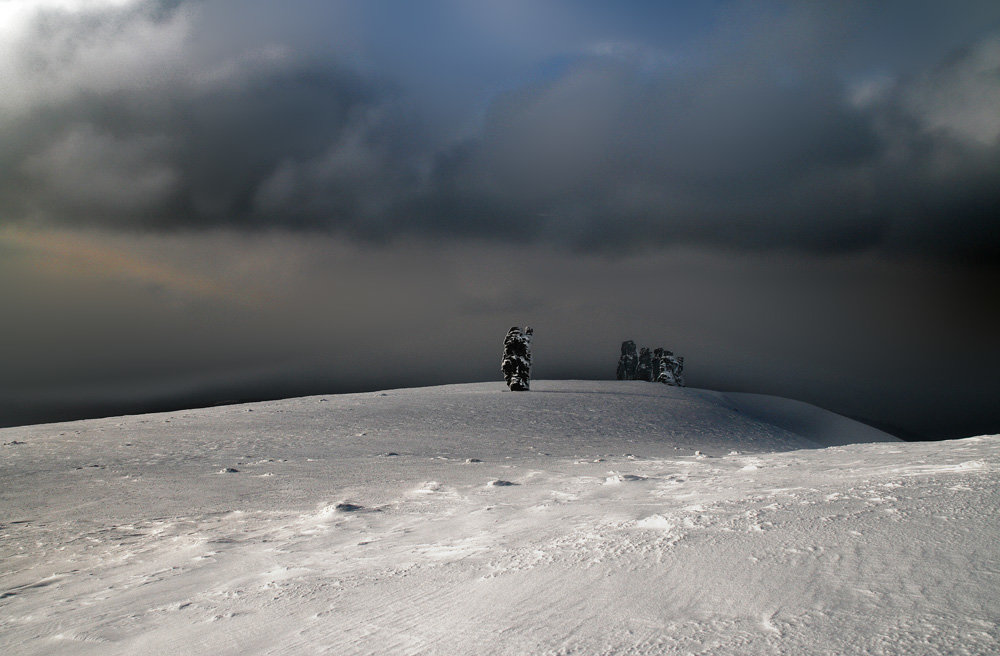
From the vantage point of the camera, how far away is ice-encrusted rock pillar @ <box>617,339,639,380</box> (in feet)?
171

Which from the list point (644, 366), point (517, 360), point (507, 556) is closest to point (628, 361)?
point (644, 366)

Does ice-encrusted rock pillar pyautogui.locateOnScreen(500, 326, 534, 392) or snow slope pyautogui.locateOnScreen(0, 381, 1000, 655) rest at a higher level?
ice-encrusted rock pillar pyautogui.locateOnScreen(500, 326, 534, 392)

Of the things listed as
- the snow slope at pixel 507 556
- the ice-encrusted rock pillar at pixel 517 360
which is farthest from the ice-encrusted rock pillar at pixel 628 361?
the snow slope at pixel 507 556

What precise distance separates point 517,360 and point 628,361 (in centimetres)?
2462

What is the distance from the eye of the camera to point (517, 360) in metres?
30.5

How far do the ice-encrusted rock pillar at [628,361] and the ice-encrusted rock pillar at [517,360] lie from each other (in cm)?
2362

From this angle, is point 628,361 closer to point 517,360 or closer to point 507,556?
point 517,360

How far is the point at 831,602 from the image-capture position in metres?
3.30

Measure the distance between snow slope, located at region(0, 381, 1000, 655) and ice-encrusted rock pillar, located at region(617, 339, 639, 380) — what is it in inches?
1628

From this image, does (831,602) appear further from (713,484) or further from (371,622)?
(713,484)

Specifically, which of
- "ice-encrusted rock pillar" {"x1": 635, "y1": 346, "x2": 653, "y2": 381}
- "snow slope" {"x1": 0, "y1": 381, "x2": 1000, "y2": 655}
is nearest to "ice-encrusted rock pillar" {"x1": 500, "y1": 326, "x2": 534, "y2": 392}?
"snow slope" {"x1": 0, "y1": 381, "x2": 1000, "y2": 655}

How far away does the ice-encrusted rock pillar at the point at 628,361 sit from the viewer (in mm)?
52219

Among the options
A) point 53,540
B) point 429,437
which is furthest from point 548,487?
point 429,437

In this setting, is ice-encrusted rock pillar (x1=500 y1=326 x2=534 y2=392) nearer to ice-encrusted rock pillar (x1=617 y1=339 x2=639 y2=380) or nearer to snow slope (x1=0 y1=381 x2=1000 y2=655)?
snow slope (x1=0 y1=381 x2=1000 y2=655)
